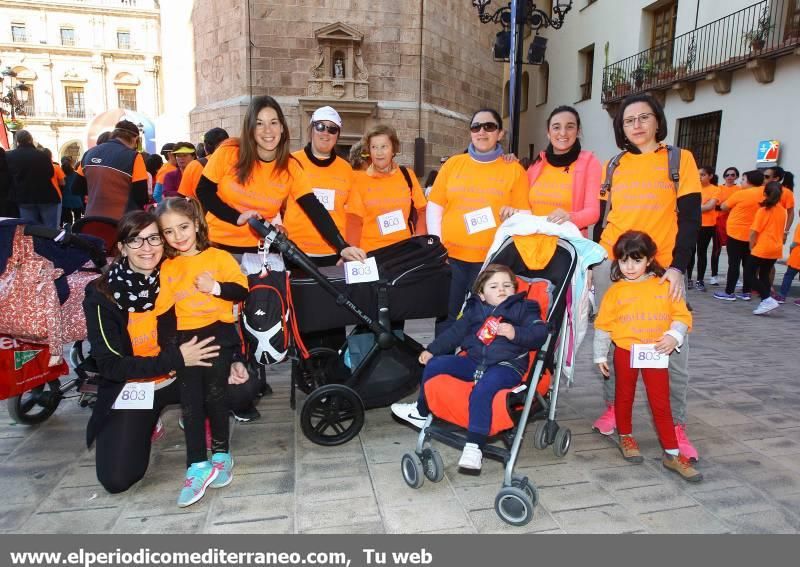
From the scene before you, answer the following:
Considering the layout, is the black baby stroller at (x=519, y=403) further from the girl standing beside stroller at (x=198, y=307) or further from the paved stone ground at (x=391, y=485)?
the girl standing beside stroller at (x=198, y=307)

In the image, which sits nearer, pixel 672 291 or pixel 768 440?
pixel 672 291

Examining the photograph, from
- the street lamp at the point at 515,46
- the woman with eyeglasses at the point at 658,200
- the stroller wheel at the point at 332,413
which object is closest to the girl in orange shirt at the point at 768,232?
the street lamp at the point at 515,46

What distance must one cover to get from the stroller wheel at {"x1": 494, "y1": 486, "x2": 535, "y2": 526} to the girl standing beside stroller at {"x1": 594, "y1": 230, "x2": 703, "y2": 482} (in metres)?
0.92

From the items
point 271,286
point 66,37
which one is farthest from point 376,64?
point 66,37

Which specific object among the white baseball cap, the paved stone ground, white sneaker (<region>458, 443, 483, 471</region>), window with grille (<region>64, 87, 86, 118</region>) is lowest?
the paved stone ground

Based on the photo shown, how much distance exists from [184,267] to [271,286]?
0.41 meters

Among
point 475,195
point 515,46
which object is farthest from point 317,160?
point 515,46

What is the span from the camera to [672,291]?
8.85ft

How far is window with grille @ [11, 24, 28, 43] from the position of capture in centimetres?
4416

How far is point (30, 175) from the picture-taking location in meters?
6.84

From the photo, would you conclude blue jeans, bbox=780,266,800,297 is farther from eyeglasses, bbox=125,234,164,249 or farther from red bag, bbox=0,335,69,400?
red bag, bbox=0,335,69,400

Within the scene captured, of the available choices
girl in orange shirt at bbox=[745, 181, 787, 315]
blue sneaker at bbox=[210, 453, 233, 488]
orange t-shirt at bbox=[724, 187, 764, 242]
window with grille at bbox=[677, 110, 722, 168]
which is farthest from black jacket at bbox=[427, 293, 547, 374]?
window with grille at bbox=[677, 110, 722, 168]
